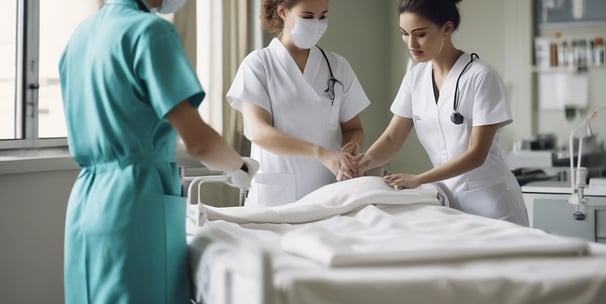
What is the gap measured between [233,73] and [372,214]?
6.37 feet

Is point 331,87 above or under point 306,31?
under

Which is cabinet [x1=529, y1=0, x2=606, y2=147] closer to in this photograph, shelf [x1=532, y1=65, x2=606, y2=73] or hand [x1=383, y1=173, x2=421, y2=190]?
shelf [x1=532, y1=65, x2=606, y2=73]

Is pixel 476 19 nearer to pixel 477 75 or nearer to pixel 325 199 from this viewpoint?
pixel 477 75

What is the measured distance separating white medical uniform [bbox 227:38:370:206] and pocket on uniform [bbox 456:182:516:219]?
502mm

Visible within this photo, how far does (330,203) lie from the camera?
2.16m

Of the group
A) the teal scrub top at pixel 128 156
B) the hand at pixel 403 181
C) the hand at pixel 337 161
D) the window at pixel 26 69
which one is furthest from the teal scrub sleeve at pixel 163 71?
the window at pixel 26 69

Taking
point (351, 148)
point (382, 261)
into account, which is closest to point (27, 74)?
point (351, 148)

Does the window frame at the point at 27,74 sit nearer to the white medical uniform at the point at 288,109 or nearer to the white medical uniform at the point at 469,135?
the white medical uniform at the point at 288,109

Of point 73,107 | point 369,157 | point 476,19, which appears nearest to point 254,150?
point 369,157

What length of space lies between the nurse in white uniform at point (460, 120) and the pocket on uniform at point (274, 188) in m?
0.27

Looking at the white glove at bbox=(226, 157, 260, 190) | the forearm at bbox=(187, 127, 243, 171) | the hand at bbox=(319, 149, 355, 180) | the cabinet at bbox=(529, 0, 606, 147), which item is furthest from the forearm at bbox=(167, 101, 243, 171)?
the cabinet at bbox=(529, 0, 606, 147)

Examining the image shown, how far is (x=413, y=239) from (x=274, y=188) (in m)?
0.84

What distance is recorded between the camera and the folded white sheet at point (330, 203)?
2035mm

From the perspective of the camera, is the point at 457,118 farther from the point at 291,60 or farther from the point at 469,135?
the point at 291,60
